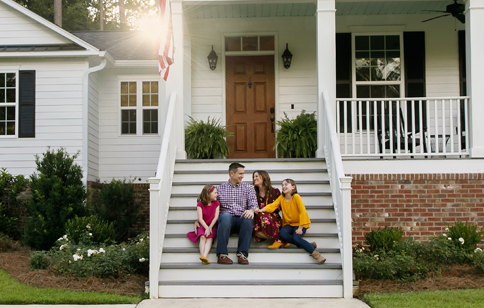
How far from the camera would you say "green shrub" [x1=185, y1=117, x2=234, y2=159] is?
27.9 feet

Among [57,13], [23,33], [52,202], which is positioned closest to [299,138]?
[52,202]

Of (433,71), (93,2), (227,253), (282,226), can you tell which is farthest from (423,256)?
(93,2)

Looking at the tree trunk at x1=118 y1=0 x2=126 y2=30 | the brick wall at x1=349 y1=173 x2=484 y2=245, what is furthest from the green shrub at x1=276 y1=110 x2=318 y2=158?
the tree trunk at x1=118 y1=0 x2=126 y2=30

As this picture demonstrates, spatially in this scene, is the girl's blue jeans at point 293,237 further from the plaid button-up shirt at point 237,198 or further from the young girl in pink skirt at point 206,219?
the young girl in pink skirt at point 206,219

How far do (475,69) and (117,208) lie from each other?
6.44m

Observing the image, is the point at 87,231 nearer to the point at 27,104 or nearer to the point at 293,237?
the point at 293,237

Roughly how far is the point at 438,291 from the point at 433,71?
5.26 m

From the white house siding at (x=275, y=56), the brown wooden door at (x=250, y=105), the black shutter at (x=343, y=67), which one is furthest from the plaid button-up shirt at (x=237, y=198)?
the black shutter at (x=343, y=67)

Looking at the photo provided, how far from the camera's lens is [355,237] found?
725cm

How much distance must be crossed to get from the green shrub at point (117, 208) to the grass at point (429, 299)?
15.9ft

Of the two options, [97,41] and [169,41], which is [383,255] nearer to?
[169,41]

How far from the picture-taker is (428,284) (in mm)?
5859

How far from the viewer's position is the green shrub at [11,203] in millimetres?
8773

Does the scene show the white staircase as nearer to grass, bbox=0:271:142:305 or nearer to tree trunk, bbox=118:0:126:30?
grass, bbox=0:271:142:305
